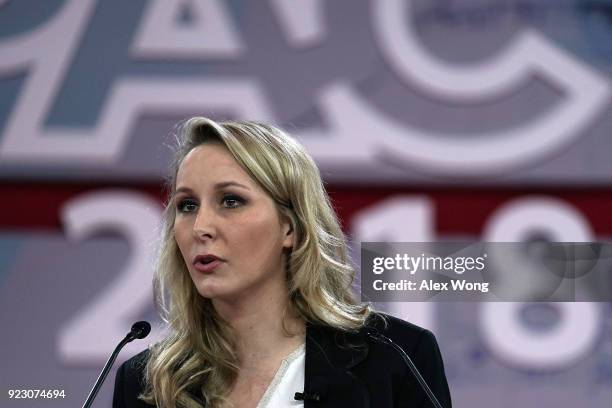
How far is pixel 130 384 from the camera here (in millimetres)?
1922

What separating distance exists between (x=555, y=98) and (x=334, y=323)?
1.46 metres

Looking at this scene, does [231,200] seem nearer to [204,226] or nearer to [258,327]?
[204,226]

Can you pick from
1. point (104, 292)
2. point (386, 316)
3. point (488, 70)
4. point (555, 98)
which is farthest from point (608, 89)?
point (104, 292)

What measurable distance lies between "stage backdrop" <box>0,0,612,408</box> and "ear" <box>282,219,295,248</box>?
1.04 meters

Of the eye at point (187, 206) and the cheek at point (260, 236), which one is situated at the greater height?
the eye at point (187, 206)

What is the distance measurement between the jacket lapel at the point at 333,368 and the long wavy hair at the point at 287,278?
28 mm

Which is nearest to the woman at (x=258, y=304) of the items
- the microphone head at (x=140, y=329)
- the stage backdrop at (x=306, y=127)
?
the microphone head at (x=140, y=329)

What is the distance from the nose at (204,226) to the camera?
5.82ft

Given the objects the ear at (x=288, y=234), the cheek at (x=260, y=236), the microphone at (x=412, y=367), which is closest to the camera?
the microphone at (x=412, y=367)

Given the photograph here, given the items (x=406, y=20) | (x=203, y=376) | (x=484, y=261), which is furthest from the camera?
(x=406, y=20)

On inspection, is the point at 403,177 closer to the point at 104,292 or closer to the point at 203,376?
the point at 104,292

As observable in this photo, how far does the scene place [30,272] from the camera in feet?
9.99

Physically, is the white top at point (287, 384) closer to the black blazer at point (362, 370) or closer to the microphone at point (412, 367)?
the black blazer at point (362, 370)

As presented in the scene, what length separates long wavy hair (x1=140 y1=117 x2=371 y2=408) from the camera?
6.08ft
